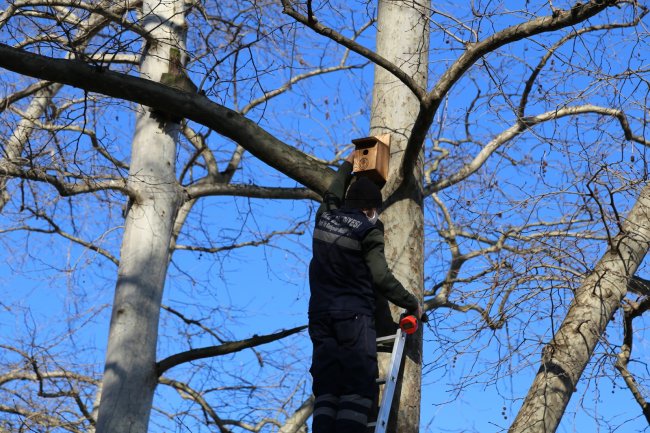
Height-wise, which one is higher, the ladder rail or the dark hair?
the dark hair

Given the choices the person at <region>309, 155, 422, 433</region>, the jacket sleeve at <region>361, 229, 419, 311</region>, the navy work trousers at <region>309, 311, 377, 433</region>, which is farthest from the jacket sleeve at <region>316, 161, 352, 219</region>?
the navy work trousers at <region>309, 311, 377, 433</region>

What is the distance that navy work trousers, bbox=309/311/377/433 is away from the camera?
188 inches

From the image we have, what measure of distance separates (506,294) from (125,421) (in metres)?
2.98

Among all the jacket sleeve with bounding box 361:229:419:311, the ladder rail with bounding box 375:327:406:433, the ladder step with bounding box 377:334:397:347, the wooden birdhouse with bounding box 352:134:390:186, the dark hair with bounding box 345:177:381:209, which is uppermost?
the wooden birdhouse with bounding box 352:134:390:186

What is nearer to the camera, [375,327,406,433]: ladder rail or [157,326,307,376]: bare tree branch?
[375,327,406,433]: ladder rail

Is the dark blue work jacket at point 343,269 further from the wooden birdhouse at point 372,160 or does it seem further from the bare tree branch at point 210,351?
the bare tree branch at point 210,351

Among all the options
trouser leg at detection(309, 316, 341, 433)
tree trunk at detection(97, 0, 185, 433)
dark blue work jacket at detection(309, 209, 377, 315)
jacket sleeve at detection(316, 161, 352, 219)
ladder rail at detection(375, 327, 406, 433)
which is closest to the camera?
ladder rail at detection(375, 327, 406, 433)

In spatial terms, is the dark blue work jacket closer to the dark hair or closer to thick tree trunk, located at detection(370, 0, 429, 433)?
the dark hair

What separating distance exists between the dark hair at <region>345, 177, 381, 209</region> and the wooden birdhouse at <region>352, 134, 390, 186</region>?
0.34ft

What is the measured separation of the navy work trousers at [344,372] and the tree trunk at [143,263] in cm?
229

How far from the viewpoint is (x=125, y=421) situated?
6.66 metres

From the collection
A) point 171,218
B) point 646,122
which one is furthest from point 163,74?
point 646,122

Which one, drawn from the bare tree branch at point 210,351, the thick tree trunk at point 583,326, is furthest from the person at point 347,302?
the bare tree branch at point 210,351

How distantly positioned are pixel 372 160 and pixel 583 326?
1.67 meters
